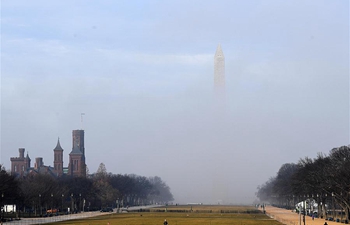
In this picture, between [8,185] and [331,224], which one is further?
[8,185]

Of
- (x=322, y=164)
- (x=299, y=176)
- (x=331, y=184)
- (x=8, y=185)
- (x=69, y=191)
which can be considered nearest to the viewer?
(x=331, y=184)

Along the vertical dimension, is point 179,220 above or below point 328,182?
below

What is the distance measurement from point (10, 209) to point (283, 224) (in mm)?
94474

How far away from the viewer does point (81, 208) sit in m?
198

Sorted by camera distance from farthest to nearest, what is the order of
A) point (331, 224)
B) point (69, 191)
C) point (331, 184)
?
point (69, 191) → point (331, 184) → point (331, 224)

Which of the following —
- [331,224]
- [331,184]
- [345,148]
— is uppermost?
Answer: [345,148]

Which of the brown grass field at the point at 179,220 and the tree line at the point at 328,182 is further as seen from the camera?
the tree line at the point at 328,182

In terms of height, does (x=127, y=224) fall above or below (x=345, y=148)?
below

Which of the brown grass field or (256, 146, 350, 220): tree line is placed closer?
the brown grass field

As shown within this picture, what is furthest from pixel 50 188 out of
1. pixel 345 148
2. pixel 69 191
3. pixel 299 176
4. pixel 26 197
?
pixel 345 148

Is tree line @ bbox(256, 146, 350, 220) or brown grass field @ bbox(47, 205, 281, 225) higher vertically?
tree line @ bbox(256, 146, 350, 220)

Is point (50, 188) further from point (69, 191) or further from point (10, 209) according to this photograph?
point (69, 191)

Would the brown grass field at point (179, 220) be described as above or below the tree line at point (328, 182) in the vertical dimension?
below

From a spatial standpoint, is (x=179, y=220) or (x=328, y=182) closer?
(x=179, y=220)
